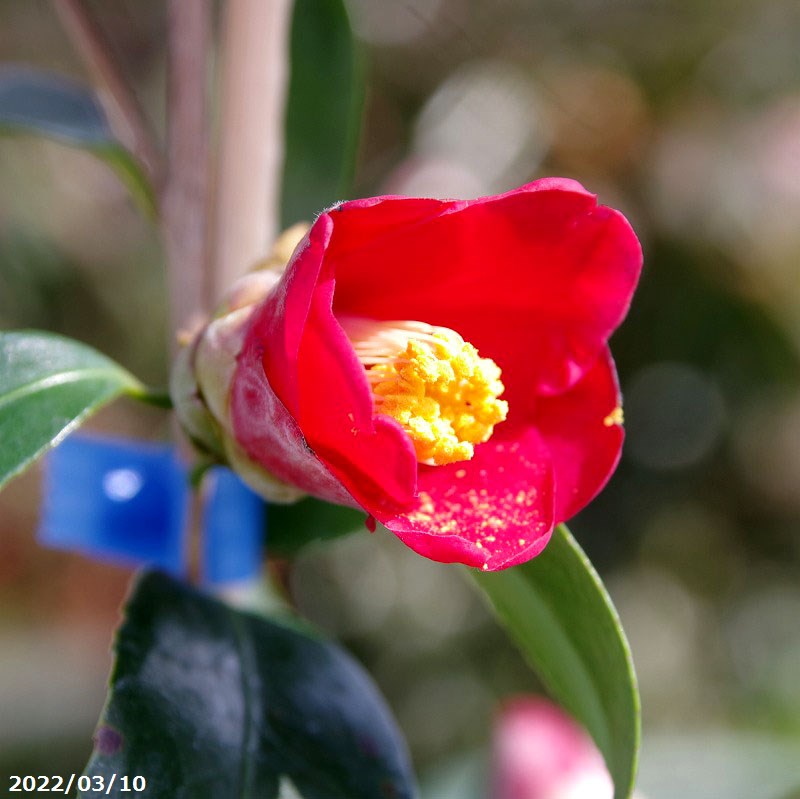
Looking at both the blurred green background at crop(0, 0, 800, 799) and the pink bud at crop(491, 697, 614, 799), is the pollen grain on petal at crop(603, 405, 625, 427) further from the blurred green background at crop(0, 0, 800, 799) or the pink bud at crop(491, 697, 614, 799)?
the blurred green background at crop(0, 0, 800, 799)

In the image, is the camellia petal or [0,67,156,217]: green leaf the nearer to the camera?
the camellia petal

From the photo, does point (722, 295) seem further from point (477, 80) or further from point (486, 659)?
point (486, 659)

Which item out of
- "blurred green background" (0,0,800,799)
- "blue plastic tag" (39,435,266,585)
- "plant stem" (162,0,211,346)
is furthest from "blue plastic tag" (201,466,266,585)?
"blurred green background" (0,0,800,799)

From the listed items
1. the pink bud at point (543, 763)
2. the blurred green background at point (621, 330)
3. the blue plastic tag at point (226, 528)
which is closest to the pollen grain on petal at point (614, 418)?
the blue plastic tag at point (226, 528)

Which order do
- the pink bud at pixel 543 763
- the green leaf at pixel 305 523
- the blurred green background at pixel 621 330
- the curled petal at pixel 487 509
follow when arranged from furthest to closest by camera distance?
the blurred green background at pixel 621 330
the pink bud at pixel 543 763
the green leaf at pixel 305 523
the curled petal at pixel 487 509

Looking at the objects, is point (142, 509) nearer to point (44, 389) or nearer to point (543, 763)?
point (44, 389)

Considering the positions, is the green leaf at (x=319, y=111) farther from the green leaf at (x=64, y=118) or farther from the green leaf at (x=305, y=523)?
the green leaf at (x=305, y=523)

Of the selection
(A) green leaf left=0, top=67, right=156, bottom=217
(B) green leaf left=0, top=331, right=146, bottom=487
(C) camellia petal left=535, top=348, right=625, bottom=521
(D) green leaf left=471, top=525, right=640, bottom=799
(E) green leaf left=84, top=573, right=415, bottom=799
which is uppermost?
(A) green leaf left=0, top=67, right=156, bottom=217
